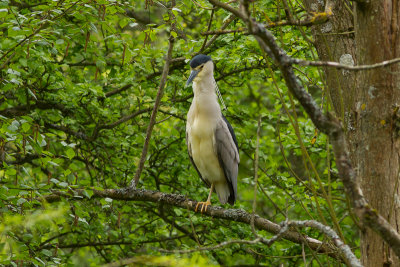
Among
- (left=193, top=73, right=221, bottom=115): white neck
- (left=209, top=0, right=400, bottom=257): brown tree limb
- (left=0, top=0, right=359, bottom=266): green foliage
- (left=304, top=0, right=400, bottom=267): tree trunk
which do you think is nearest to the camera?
(left=209, top=0, right=400, bottom=257): brown tree limb

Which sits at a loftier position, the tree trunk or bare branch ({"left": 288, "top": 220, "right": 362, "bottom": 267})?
the tree trunk

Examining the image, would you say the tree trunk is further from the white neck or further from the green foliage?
the white neck

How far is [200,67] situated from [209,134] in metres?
0.73

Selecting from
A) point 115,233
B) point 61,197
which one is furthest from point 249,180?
point 61,197

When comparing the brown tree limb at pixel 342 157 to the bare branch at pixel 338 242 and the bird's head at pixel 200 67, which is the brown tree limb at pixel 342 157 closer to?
the bare branch at pixel 338 242

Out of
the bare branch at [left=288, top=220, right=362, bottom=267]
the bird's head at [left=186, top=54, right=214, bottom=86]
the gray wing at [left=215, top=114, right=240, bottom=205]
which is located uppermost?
the bird's head at [left=186, top=54, right=214, bottom=86]

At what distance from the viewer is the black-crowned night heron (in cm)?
539

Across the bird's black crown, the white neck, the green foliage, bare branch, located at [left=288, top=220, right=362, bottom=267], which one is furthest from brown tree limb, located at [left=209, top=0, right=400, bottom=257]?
the white neck

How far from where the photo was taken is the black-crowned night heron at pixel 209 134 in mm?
5391

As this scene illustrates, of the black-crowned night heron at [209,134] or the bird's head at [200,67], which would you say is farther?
the black-crowned night heron at [209,134]

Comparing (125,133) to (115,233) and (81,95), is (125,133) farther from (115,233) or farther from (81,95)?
(115,233)

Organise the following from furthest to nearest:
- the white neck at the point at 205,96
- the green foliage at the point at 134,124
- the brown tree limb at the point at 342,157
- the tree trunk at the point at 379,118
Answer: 1. the white neck at the point at 205,96
2. the green foliage at the point at 134,124
3. the tree trunk at the point at 379,118
4. the brown tree limb at the point at 342,157

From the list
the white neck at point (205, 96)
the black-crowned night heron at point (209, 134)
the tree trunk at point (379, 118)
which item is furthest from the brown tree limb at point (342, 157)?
the white neck at point (205, 96)

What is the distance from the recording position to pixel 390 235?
1.87 meters
